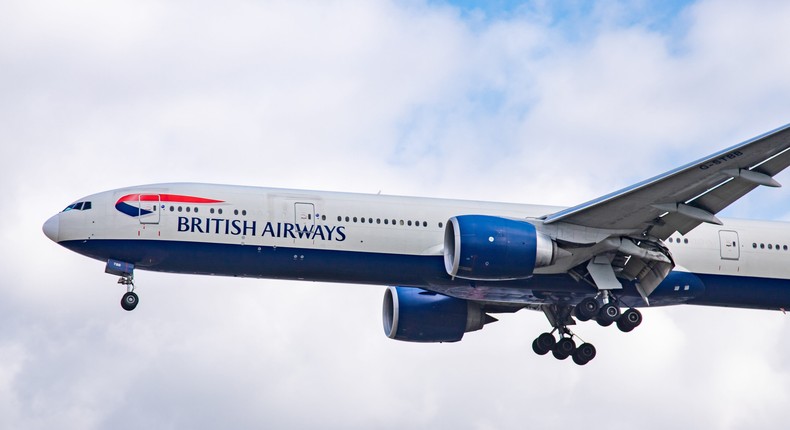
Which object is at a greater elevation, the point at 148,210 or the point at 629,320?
the point at 148,210

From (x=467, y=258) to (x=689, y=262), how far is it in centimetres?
779

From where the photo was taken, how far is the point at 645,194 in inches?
1629

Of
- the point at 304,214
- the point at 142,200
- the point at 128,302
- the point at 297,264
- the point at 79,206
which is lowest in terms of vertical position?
the point at 128,302

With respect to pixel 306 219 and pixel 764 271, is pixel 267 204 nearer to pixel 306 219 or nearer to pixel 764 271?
pixel 306 219

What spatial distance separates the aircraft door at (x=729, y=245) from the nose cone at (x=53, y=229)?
1933 centimetres

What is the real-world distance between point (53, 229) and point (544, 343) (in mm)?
15808

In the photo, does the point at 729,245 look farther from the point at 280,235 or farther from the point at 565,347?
the point at 280,235

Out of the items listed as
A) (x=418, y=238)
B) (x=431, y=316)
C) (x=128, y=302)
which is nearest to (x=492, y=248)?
(x=418, y=238)

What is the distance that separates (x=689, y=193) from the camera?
41188 mm

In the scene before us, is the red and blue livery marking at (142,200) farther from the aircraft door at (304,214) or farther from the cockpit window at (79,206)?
the aircraft door at (304,214)

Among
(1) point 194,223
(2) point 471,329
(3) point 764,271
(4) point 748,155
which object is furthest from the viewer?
(2) point 471,329

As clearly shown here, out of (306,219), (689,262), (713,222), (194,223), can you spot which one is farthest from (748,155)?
(194,223)

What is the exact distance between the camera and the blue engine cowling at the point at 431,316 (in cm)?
4822

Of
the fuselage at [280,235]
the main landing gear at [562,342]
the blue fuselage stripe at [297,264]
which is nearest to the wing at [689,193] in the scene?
the fuselage at [280,235]
